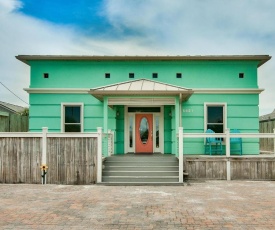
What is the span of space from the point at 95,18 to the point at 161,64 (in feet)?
14.9

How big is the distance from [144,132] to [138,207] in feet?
26.3

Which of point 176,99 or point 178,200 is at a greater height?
point 176,99

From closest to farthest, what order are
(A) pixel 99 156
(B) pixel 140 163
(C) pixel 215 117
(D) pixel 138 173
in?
(A) pixel 99 156 < (D) pixel 138 173 < (B) pixel 140 163 < (C) pixel 215 117

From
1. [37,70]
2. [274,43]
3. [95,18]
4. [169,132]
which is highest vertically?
[95,18]

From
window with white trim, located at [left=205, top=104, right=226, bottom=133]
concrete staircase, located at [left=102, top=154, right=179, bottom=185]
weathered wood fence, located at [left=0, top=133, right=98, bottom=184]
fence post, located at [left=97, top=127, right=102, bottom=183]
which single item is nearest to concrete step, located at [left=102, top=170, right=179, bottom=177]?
concrete staircase, located at [left=102, top=154, right=179, bottom=185]

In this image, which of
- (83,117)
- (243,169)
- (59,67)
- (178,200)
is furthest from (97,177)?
(59,67)

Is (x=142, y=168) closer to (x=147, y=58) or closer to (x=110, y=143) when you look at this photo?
(x=110, y=143)

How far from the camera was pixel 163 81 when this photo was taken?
1455 cm

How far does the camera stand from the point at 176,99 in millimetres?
12336

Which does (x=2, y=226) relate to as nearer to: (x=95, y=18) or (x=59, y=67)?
(x=59, y=67)

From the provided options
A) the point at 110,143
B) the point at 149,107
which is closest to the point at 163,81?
the point at 149,107

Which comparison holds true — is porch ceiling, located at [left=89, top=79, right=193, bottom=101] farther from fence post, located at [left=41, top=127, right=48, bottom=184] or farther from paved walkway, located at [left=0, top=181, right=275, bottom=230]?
paved walkway, located at [left=0, top=181, right=275, bottom=230]

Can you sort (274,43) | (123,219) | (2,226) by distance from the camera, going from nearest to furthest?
(2,226)
(123,219)
(274,43)

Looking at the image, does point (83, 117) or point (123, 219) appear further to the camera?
point (83, 117)
